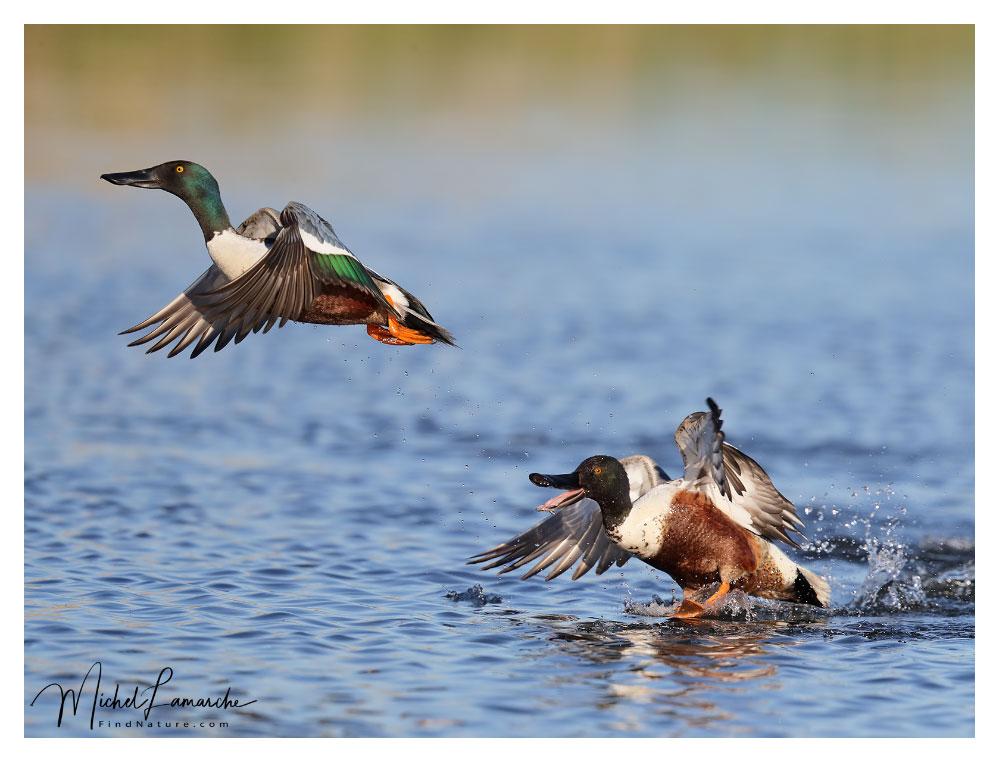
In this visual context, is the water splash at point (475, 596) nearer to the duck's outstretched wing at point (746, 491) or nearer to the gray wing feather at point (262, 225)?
the duck's outstretched wing at point (746, 491)

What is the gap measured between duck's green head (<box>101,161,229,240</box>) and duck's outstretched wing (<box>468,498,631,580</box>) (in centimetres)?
276

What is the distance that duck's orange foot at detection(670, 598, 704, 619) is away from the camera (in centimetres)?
729

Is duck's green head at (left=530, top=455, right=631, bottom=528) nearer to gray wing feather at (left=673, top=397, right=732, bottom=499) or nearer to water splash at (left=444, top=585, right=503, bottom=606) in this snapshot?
gray wing feather at (left=673, top=397, right=732, bottom=499)

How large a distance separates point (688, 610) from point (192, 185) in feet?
11.7

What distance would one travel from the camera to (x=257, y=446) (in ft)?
34.8

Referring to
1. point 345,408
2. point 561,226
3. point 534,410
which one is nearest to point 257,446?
point 345,408

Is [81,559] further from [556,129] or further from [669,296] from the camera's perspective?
[556,129]

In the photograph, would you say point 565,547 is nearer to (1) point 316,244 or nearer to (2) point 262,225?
(2) point 262,225

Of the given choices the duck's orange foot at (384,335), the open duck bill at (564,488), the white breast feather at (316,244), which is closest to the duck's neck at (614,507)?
the open duck bill at (564,488)

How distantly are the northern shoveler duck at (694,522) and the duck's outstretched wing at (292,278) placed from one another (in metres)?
1.77

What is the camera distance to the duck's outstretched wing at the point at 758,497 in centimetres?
743

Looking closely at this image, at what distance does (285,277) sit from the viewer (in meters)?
5.49

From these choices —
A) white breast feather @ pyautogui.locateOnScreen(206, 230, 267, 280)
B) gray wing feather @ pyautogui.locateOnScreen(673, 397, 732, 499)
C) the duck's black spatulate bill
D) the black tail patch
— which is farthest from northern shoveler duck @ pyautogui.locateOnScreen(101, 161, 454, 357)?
the black tail patch

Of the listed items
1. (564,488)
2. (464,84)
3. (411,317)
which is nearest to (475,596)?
(564,488)
